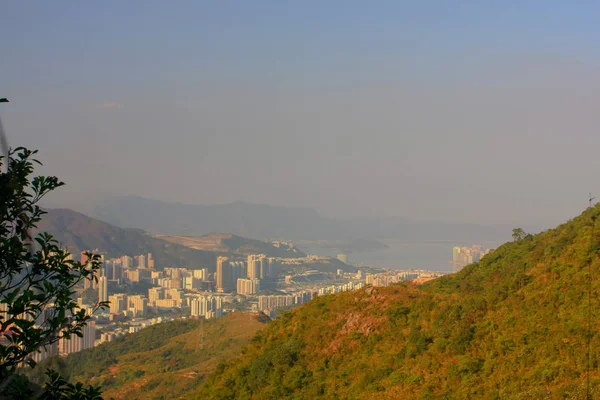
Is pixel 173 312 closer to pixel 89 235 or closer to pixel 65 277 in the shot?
pixel 89 235

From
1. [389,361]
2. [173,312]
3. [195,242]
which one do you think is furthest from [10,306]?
[195,242]

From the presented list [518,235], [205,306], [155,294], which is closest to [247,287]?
[155,294]

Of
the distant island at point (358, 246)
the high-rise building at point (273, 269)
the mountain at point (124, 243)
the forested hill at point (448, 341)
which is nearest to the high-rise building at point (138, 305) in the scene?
the mountain at point (124, 243)

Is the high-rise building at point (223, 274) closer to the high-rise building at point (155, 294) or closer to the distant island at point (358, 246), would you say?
the high-rise building at point (155, 294)

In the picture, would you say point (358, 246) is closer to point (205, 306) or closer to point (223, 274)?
point (223, 274)

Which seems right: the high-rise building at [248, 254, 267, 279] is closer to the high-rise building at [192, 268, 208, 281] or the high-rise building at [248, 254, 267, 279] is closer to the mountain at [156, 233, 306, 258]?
the high-rise building at [192, 268, 208, 281]

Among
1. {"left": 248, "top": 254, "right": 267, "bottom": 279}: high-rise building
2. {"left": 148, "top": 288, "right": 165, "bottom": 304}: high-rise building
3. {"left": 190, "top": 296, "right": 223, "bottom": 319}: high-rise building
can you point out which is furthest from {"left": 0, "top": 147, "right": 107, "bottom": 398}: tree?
{"left": 248, "top": 254, "right": 267, "bottom": 279}: high-rise building
